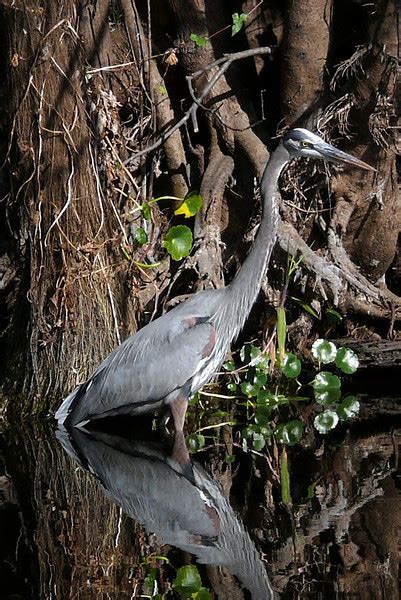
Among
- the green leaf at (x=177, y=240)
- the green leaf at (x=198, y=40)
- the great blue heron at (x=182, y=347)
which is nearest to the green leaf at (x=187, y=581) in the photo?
the great blue heron at (x=182, y=347)

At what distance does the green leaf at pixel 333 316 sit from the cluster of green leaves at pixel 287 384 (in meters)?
0.29

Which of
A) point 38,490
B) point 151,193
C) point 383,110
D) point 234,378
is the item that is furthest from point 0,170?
point 38,490

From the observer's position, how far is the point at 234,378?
686cm

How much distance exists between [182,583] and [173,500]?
110 cm

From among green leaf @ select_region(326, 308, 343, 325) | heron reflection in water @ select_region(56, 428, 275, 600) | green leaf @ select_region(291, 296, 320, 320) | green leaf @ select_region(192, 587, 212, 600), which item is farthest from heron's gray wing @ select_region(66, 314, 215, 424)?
green leaf @ select_region(192, 587, 212, 600)

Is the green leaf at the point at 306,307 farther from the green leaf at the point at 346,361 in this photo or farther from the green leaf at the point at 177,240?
the green leaf at the point at 177,240

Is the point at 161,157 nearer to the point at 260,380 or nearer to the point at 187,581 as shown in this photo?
the point at 260,380

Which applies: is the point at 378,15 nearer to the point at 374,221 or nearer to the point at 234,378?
the point at 374,221

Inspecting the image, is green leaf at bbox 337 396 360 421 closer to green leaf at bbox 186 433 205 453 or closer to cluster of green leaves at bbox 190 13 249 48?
green leaf at bbox 186 433 205 453

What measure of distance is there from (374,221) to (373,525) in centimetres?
343

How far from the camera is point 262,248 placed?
5945mm

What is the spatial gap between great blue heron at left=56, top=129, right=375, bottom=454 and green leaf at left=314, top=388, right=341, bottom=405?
29.6 inches

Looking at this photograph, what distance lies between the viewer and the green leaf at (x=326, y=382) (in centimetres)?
651

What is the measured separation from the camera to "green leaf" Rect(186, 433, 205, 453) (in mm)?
5582
